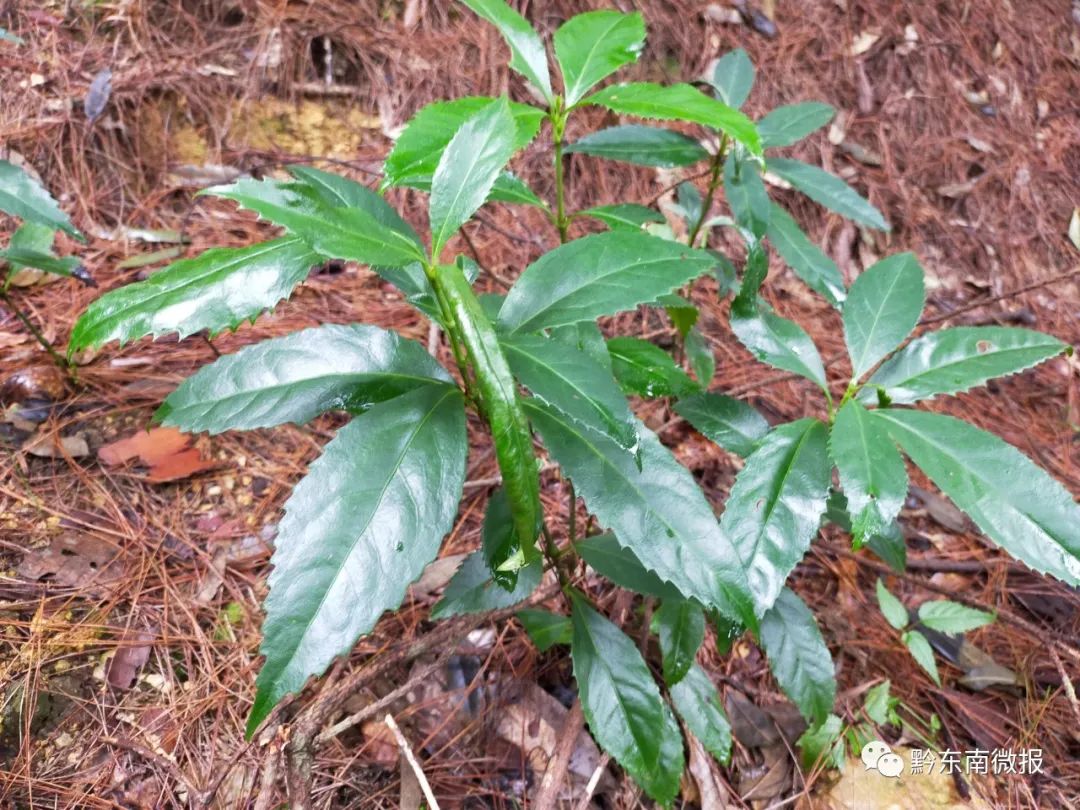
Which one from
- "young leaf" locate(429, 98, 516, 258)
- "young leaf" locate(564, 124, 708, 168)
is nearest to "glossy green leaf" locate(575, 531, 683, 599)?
"young leaf" locate(429, 98, 516, 258)

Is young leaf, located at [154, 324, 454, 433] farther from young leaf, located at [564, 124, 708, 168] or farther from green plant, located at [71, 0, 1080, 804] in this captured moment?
young leaf, located at [564, 124, 708, 168]

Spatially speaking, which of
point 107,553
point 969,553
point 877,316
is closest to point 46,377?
point 107,553

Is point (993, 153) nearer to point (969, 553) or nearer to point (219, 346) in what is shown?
point (969, 553)

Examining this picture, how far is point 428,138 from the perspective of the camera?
106 cm

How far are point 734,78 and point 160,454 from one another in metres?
1.80

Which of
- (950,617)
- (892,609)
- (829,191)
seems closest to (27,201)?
(829,191)

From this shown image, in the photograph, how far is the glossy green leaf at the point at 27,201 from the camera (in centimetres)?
141

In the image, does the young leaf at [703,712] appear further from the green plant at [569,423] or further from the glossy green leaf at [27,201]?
the glossy green leaf at [27,201]

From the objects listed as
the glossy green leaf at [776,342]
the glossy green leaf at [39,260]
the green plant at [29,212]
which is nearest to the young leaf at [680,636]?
the glossy green leaf at [776,342]

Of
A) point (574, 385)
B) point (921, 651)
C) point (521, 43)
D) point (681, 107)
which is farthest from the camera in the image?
point (921, 651)

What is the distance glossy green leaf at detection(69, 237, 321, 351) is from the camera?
2.53 ft

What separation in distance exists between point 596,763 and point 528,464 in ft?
3.11

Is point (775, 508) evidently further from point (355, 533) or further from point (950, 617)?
point (950, 617)

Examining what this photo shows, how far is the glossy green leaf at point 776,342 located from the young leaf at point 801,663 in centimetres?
47
